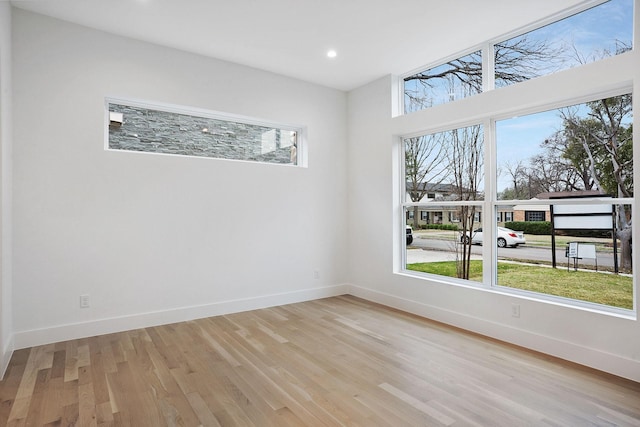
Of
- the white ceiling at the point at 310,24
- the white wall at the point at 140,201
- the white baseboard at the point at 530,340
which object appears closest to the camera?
the white baseboard at the point at 530,340

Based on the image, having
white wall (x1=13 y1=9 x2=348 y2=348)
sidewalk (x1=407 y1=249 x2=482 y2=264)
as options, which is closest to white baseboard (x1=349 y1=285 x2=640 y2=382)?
sidewalk (x1=407 y1=249 x2=482 y2=264)

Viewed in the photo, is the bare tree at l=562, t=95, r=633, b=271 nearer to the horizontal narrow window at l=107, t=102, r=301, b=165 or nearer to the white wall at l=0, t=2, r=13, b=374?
the horizontal narrow window at l=107, t=102, r=301, b=165

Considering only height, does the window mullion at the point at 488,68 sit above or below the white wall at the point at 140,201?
above

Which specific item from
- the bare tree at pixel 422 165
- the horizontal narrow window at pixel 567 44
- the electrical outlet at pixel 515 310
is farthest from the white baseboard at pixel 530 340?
the horizontal narrow window at pixel 567 44

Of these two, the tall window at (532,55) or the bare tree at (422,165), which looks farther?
the bare tree at (422,165)

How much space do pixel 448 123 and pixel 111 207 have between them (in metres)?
3.63

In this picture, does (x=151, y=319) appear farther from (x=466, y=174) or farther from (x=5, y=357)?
(x=466, y=174)

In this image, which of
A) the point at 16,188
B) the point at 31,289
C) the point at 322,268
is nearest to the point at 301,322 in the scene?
the point at 322,268

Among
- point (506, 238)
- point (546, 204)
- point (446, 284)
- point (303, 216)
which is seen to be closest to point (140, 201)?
point (303, 216)

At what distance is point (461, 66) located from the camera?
3969 mm

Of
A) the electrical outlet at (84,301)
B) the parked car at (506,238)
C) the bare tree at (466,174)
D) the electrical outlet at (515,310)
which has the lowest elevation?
the electrical outlet at (515,310)

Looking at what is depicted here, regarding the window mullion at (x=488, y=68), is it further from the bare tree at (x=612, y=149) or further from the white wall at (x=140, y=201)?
the white wall at (x=140, y=201)

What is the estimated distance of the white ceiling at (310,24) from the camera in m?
3.01

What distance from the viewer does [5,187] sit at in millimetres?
2785
